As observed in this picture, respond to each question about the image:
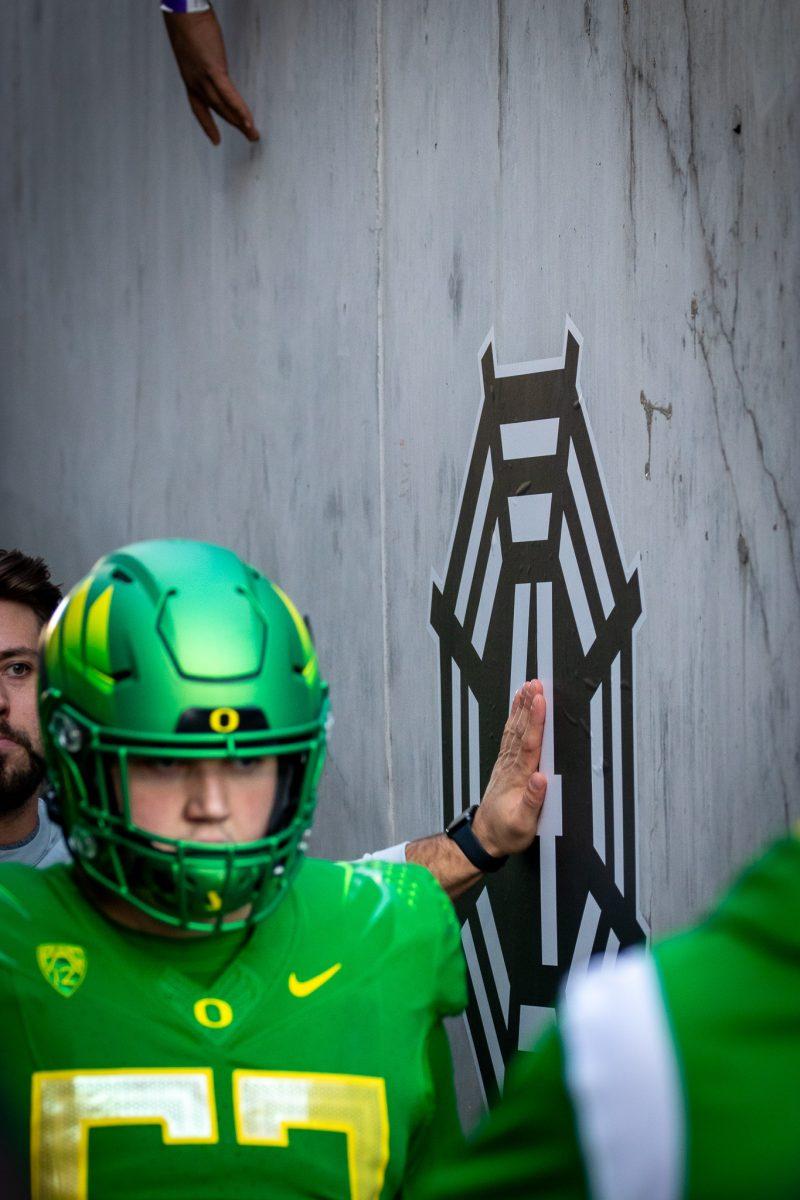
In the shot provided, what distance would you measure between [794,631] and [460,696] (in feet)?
2.28

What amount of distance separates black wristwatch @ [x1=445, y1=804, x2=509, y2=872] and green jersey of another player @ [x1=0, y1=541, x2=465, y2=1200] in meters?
0.58

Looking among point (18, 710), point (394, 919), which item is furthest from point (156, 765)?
point (18, 710)

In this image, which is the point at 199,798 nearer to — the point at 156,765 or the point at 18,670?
the point at 156,765

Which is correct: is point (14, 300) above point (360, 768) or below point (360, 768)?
above

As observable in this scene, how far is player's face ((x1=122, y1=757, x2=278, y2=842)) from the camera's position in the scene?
1.43 m

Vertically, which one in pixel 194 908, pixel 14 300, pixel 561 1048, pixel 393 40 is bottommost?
pixel 194 908

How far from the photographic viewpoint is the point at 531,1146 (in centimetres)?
69

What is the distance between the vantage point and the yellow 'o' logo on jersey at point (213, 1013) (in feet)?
4.77

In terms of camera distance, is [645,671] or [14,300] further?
[14,300]

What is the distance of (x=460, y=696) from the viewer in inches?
92.7

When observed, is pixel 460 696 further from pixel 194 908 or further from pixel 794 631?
pixel 194 908

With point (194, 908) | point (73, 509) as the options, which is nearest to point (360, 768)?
point (194, 908)

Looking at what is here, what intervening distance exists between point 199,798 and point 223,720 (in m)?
0.08

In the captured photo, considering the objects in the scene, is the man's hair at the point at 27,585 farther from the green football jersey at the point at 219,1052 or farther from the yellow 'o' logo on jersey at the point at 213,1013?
the yellow 'o' logo on jersey at the point at 213,1013
